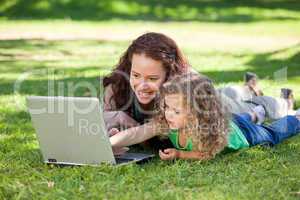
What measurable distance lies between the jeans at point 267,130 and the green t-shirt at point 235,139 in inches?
2.8

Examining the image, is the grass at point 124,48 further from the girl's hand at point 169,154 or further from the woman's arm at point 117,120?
the woman's arm at point 117,120

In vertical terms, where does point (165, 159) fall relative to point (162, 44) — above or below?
below

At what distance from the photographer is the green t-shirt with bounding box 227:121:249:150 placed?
14.5 feet

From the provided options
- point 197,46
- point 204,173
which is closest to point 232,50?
point 197,46

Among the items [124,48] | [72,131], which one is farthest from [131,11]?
[72,131]

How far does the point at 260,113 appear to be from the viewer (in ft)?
17.5

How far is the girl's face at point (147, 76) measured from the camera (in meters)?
4.41

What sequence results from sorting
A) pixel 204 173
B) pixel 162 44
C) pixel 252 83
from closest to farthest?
1. pixel 204 173
2. pixel 162 44
3. pixel 252 83

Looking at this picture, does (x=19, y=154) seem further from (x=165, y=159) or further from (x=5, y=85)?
(x=5, y=85)

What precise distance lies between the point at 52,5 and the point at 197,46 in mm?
6152

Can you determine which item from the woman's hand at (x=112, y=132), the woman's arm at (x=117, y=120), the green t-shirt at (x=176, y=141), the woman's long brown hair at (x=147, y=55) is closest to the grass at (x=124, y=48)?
the green t-shirt at (x=176, y=141)

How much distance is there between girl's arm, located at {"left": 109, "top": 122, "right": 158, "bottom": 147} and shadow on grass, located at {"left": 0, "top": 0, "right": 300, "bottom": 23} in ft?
36.8

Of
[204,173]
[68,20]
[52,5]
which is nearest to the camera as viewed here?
[204,173]

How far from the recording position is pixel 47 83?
757cm
